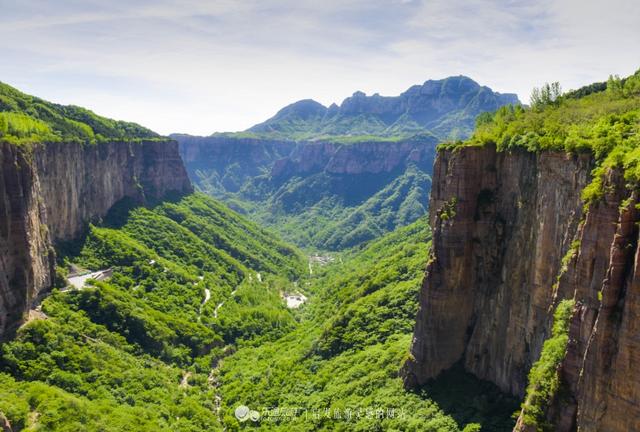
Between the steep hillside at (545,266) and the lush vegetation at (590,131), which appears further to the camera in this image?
the lush vegetation at (590,131)

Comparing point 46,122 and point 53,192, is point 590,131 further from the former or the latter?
point 46,122

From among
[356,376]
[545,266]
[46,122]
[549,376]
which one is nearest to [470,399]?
[549,376]

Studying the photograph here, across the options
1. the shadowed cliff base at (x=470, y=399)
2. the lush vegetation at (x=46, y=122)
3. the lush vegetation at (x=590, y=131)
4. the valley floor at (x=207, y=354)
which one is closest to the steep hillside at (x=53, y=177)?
the lush vegetation at (x=46, y=122)

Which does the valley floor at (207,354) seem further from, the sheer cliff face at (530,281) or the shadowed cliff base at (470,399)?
A: the sheer cliff face at (530,281)

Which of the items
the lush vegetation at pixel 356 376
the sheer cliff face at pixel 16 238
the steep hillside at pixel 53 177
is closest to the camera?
the lush vegetation at pixel 356 376

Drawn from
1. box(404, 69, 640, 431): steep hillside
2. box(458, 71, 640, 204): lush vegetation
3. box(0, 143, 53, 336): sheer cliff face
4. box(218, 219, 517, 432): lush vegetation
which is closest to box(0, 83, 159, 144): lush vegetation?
box(0, 143, 53, 336): sheer cliff face
